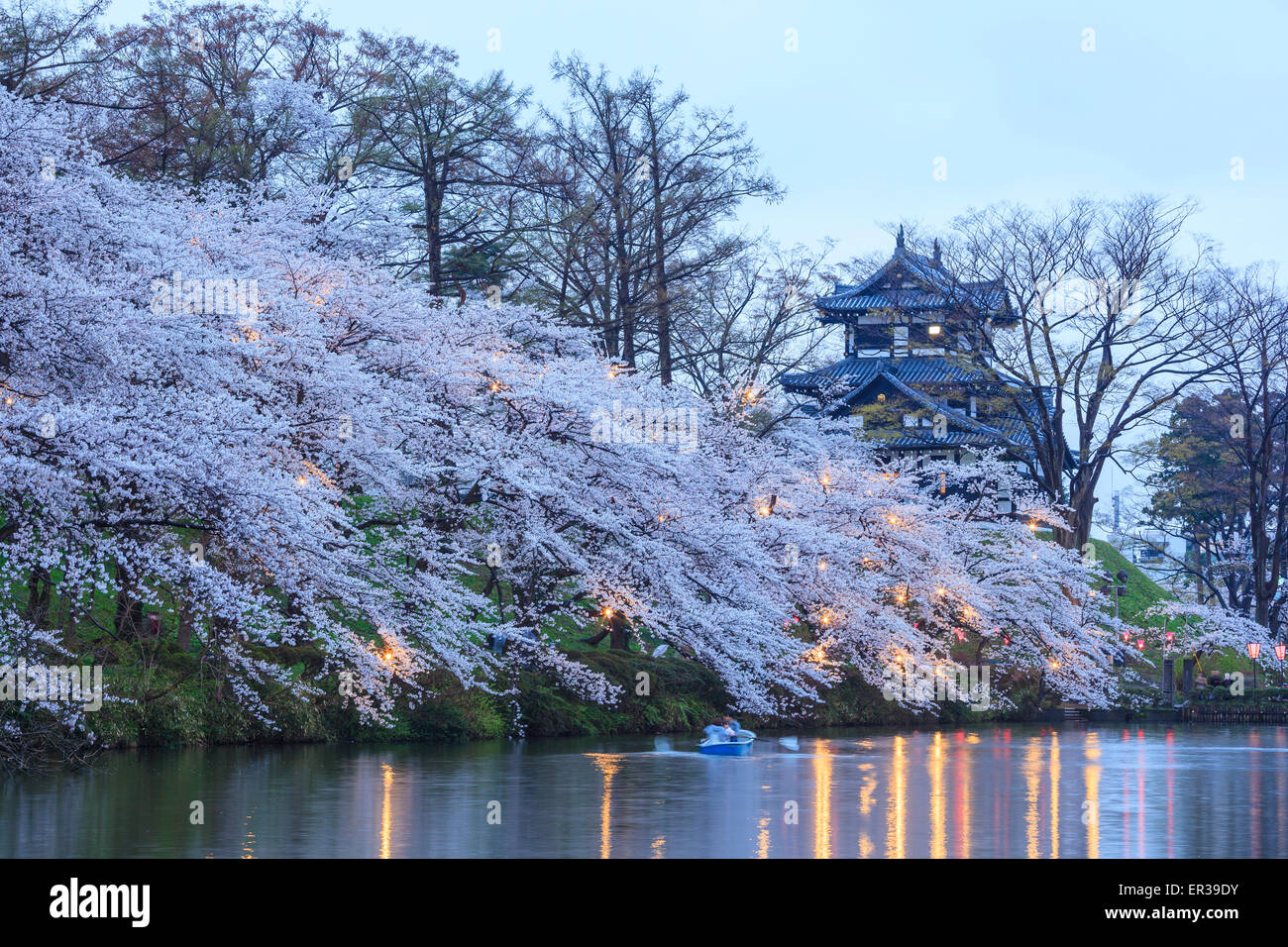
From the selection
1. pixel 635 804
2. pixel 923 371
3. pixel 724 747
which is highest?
pixel 923 371

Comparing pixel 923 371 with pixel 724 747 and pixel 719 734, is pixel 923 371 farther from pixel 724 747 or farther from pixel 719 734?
pixel 724 747

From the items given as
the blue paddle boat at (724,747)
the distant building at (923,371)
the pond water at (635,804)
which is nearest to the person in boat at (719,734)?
the blue paddle boat at (724,747)

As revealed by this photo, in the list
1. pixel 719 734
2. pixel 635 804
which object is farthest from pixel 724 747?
pixel 635 804

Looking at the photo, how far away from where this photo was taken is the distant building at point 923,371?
4881 centimetres

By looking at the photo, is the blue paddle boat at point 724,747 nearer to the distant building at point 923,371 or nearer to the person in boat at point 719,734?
the person in boat at point 719,734

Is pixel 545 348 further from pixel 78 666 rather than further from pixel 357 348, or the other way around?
pixel 78 666

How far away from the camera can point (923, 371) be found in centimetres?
7381

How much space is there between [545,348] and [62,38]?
14.6 m

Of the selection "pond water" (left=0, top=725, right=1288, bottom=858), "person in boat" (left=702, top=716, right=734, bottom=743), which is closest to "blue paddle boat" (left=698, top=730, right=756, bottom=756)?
"person in boat" (left=702, top=716, right=734, bottom=743)

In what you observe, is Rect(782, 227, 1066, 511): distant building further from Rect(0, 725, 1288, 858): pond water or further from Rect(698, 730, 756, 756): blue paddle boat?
Rect(0, 725, 1288, 858): pond water

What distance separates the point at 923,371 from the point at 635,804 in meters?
54.3

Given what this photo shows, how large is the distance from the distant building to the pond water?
19.4m

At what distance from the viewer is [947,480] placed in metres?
56.4
